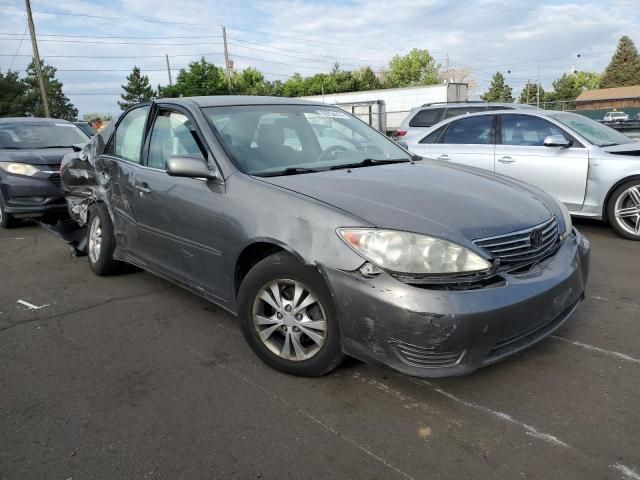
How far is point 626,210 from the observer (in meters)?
6.21

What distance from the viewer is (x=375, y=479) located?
2238 millimetres

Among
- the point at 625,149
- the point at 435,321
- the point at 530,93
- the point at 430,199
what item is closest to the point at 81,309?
the point at 430,199

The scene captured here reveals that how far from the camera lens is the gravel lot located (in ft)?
7.68

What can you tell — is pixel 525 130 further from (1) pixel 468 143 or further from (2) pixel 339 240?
(2) pixel 339 240

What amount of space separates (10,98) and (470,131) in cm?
6992

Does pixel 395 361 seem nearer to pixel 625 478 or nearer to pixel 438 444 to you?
pixel 438 444

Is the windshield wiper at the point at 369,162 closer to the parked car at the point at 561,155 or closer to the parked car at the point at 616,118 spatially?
the parked car at the point at 561,155

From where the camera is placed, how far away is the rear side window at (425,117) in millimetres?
11914

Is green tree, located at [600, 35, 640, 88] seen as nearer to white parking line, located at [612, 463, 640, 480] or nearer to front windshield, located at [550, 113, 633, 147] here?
front windshield, located at [550, 113, 633, 147]

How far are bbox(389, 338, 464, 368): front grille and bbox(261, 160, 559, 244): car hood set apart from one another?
1.81ft

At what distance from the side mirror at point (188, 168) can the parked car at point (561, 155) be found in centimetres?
479

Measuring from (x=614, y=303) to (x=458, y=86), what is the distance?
84.8ft

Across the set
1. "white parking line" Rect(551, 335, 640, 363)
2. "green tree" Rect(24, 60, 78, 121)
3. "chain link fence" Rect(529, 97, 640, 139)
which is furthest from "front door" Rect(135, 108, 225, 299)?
"green tree" Rect(24, 60, 78, 121)

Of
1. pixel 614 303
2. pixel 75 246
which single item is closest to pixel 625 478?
pixel 614 303
